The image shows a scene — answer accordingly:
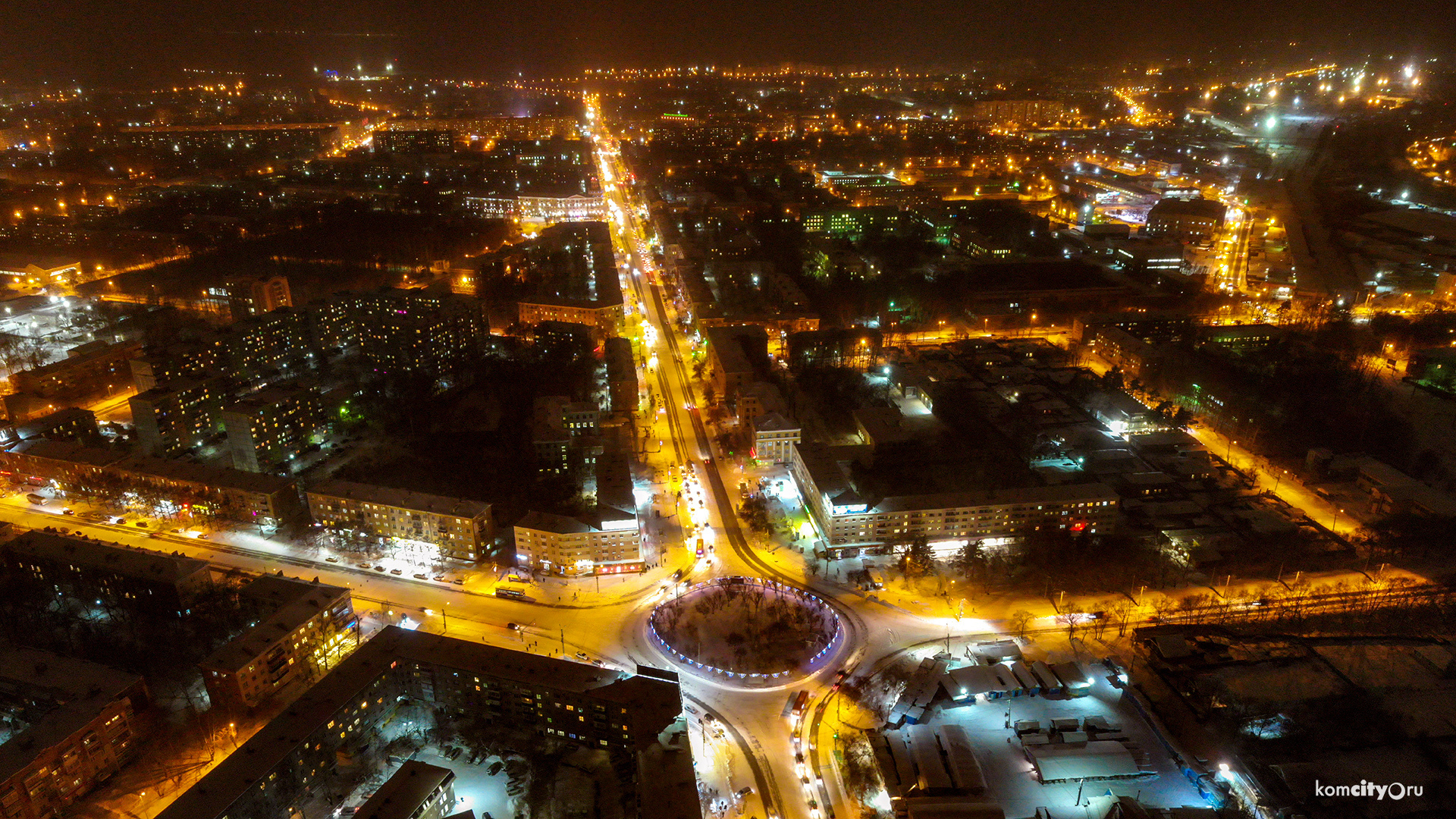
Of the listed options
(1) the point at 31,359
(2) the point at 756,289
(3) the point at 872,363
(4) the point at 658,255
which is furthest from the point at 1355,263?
(1) the point at 31,359

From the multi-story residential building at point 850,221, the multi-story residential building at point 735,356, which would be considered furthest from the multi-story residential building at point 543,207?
the multi-story residential building at point 735,356

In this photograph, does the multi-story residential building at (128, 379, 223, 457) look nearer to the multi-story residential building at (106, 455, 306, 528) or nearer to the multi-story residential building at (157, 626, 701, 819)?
the multi-story residential building at (106, 455, 306, 528)

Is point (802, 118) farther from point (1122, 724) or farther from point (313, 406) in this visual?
point (1122, 724)

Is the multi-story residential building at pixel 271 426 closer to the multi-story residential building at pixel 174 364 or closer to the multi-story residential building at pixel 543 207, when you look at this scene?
the multi-story residential building at pixel 174 364

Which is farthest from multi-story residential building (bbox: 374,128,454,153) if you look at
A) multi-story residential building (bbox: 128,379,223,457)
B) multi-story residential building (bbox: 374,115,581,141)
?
multi-story residential building (bbox: 128,379,223,457)

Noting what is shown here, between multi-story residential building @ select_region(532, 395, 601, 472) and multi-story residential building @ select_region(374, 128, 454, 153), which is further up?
multi-story residential building @ select_region(374, 128, 454, 153)

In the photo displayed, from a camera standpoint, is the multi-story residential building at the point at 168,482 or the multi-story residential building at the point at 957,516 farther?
the multi-story residential building at the point at 168,482
